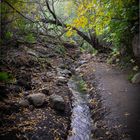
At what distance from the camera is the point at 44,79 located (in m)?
10.6

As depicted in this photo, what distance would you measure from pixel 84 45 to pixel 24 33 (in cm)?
929

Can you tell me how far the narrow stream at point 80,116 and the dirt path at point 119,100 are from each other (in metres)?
0.59

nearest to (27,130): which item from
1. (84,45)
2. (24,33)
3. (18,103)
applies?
(18,103)

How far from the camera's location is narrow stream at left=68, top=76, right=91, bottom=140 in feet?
22.0

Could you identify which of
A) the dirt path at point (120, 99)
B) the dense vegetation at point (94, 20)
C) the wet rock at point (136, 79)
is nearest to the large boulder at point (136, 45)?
the dense vegetation at point (94, 20)

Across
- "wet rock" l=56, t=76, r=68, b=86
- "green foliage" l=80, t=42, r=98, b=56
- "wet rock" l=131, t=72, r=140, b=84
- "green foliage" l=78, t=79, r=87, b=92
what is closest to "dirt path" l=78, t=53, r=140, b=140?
"wet rock" l=131, t=72, r=140, b=84

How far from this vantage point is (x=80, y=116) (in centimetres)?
786

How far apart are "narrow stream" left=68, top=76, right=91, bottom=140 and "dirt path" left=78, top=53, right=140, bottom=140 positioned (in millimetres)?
591

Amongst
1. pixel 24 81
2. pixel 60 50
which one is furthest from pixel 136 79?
pixel 60 50

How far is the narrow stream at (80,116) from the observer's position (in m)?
6.71

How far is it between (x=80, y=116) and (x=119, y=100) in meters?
1.35

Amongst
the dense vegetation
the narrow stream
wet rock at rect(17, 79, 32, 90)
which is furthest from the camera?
wet rock at rect(17, 79, 32, 90)

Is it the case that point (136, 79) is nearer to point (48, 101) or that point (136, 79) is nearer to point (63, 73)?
point (48, 101)

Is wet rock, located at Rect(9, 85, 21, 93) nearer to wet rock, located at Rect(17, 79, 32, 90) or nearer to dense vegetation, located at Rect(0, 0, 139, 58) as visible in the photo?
wet rock, located at Rect(17, 79, 32, 90)
